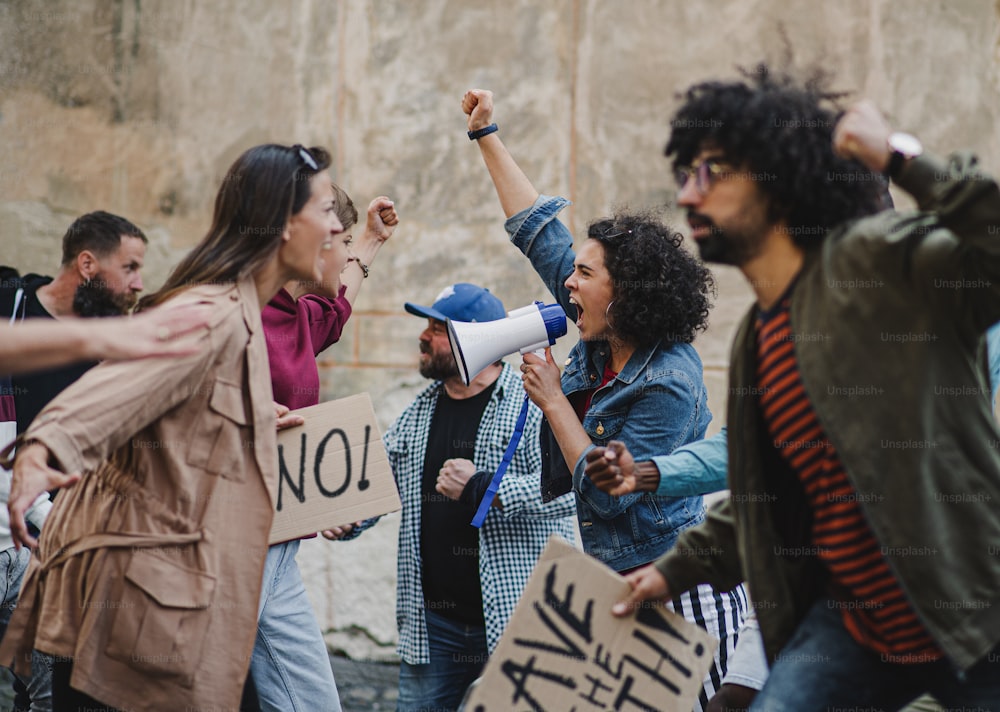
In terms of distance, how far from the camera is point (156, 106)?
7570 mm

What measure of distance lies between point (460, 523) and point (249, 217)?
213 cm

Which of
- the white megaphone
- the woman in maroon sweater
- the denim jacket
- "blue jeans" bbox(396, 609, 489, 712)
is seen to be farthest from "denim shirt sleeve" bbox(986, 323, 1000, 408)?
"blue jeans" bbox(396, 609, 489, 712)

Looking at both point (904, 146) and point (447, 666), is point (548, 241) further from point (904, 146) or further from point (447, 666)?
point (904, 146)

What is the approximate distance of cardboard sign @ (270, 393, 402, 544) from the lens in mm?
3957

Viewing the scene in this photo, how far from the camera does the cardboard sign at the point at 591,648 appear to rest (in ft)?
9.87

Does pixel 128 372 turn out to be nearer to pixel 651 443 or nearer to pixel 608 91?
pixel 651 443

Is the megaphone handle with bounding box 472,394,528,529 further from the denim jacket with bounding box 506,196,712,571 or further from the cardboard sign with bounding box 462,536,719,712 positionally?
the cardboard sign with bounding box 462,536,719,712

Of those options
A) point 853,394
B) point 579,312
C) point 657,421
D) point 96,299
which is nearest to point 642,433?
point 657,421

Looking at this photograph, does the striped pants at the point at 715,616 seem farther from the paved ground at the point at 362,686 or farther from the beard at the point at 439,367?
the paved ground at the point at 362,686

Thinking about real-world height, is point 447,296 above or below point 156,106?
below

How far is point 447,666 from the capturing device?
4.73m

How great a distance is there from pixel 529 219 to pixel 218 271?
5.40 ft

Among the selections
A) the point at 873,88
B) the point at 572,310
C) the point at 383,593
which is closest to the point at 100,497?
the point at 572,310

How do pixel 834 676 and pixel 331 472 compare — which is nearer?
pixel 834 676
